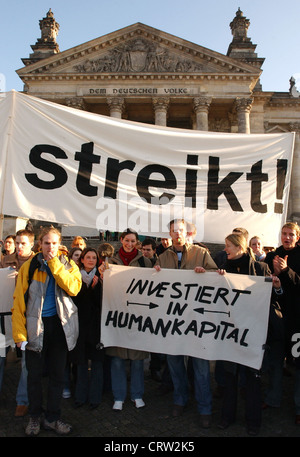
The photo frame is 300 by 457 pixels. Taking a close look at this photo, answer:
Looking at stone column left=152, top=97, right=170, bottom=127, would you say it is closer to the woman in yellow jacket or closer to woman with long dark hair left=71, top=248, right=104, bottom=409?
woman with long dark hair left=71, top=248, right=104, bottom=409

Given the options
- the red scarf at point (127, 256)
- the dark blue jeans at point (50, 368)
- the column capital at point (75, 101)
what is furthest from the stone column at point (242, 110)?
the dark blue jeans at point (50, 368)

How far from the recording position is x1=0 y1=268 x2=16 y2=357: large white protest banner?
4.01m

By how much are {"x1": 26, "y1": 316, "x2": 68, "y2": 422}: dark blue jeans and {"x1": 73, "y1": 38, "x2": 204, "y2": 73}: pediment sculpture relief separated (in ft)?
98.8

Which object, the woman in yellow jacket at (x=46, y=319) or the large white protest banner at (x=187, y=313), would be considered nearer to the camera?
the woman in yellow jacket at (x=46, y=319)

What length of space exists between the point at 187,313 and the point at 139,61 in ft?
102

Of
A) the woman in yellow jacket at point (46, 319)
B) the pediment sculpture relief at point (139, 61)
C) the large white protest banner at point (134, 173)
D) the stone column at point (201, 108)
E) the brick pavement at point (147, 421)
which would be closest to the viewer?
the woman in yellow jacket at point (46, 319)

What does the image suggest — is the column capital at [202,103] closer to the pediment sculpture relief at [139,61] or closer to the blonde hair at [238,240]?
the pediment sculpture relief at [139,61]

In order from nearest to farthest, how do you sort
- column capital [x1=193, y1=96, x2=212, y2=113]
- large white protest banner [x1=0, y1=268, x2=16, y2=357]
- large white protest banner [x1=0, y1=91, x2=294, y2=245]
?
1. large white protest banner [x1=0, y1=91, x2=294, y2=245]
2. large white protest banner [x1=0, y1=268, x2=16, y2=357]
3. column capital [x1=193, y1=96, x2=212, y2=113]

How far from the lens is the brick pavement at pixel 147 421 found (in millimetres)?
3488

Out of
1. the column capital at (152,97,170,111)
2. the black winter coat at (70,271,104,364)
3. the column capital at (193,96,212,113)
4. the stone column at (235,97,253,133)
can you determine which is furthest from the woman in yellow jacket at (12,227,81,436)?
the column capital at (193,96,212,113)

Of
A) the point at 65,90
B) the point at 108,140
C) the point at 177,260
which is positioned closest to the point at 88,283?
the point at 177,260

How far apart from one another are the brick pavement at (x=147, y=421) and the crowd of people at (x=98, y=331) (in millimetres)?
97

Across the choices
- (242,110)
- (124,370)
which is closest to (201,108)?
(242,110)
